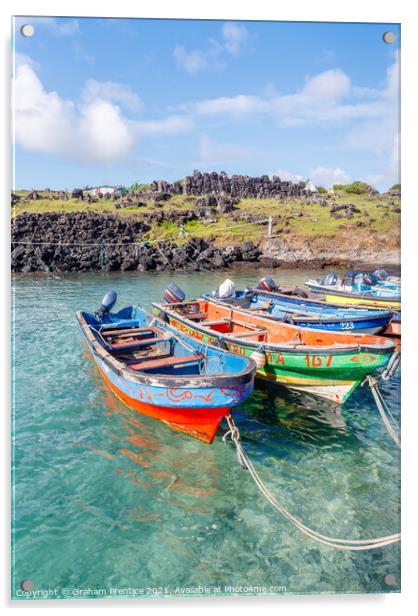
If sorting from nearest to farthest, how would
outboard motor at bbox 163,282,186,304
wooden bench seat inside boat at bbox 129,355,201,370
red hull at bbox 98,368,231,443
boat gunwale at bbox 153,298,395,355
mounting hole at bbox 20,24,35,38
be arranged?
mounting hole at bbox 20,24,35,38 < red hull at bbox 98,368,231,443 < boat gunwale at bbox 153,298,395,355 < wooden bench seat inside boat at bbox 129,355,201,370 < outboard motor at bbox 163,282,186,304

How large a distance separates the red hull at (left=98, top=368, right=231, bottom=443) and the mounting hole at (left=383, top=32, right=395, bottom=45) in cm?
483

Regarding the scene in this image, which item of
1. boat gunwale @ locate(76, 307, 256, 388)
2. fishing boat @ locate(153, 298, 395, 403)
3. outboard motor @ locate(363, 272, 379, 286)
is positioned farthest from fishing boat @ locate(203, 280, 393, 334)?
boat gunwale @ locate(76, 307, 256, 388)

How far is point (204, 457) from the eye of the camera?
20.1 ft

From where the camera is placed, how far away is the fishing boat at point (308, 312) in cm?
1061

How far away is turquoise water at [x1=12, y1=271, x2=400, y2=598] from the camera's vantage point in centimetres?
404

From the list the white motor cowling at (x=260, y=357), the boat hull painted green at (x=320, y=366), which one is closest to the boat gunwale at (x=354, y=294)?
the boat hull painted green at (x=320, y=366)

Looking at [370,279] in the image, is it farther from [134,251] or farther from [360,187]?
[134,251]

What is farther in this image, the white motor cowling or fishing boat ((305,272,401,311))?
fishing boat ((305,272,401,311))

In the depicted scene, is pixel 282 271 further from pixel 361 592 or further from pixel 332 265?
pixel 361 592

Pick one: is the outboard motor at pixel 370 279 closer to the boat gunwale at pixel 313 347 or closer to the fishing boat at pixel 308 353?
the fishing boat at pixel 308 353

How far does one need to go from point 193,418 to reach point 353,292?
11822 mm

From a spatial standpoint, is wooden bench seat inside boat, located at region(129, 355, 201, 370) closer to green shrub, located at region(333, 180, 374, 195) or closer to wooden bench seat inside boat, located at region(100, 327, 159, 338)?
wooden bench seat inside boat, located at region(100, 327, 159, 338)

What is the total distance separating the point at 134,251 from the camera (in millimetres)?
32219

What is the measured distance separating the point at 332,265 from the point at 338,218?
17.9 ft
